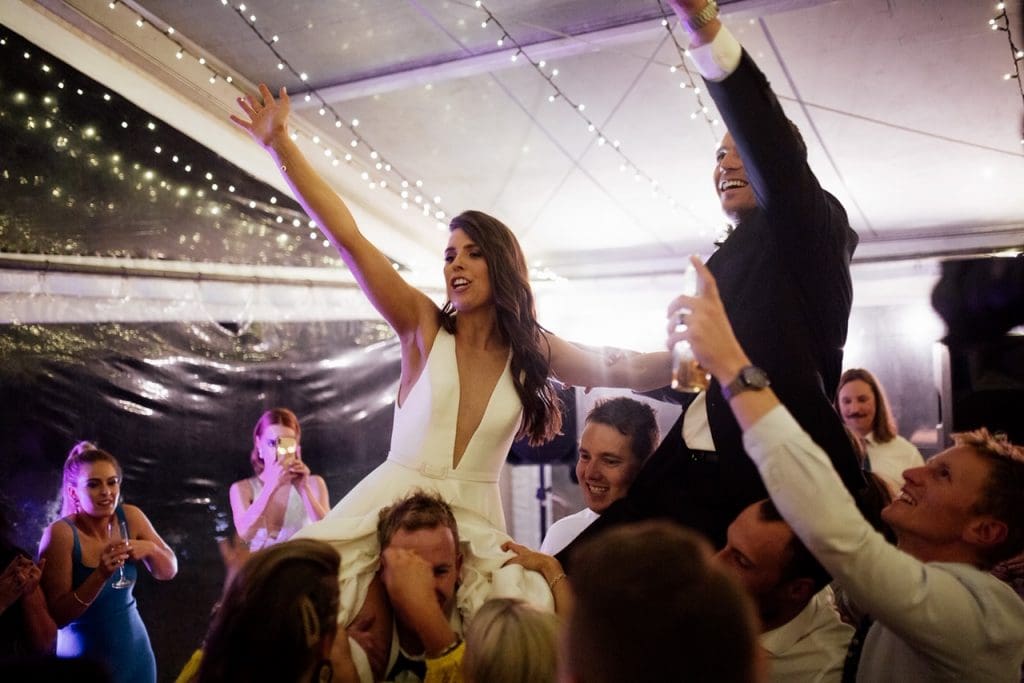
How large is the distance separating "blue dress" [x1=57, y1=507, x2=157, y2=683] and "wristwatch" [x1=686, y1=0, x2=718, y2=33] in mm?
3314

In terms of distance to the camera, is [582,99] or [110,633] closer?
[110,633]

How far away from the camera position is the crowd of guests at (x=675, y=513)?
1.09 m

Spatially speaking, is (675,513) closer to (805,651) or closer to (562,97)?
(805,651)

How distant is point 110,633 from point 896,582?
10.9ft

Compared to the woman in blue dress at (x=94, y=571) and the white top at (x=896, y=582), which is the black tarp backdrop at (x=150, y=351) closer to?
the woman in blue dress at (x=94, y=571)

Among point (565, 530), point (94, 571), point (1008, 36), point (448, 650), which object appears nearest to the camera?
point (448, 650)

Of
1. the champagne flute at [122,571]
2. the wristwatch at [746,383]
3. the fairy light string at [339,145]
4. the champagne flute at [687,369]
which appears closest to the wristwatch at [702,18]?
the champagne flute at [687,369]


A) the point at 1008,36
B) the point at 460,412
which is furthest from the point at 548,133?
the point at 460,412

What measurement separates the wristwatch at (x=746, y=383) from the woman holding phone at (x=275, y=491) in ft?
10.4

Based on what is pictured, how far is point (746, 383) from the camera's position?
4.65 ft

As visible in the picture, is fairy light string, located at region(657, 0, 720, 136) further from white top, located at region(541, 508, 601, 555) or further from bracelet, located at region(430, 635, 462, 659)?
bracelet, located at region(430, 635, 462, 659)

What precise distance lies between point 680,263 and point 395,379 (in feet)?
8.24

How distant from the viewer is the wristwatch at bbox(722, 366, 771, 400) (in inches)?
55.7

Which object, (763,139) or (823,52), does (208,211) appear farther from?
(763,139)
